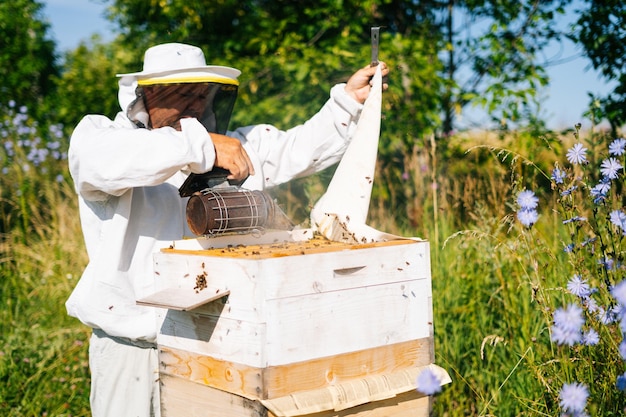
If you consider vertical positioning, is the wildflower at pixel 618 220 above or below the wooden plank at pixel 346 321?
above

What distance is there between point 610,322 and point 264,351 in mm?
955

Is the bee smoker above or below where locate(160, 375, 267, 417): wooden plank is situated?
above

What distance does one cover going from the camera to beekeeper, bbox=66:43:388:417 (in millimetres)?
2184

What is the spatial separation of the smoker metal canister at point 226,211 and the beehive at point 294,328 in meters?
0.07

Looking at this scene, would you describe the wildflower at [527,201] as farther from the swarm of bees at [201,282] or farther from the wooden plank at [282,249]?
the swarm of bees at [201,282]

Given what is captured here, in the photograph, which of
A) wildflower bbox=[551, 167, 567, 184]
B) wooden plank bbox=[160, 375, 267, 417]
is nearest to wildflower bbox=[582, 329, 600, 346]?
wildflower bbox=[551, 167, 567, 184]

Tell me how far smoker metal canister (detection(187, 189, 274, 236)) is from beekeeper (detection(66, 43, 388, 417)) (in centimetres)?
13

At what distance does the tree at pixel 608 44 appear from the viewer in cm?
415

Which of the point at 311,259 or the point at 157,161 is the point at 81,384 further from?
the point at 311,259

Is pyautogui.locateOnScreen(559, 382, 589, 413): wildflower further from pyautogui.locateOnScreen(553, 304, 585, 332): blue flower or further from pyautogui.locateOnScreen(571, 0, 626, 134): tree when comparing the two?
pyautogui.locateOnScreen(571, 0, 626, 134): tree

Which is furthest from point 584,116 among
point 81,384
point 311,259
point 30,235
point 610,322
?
point 30,235

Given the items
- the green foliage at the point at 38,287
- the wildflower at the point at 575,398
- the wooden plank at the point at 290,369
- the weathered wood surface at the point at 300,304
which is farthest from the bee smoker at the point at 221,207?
the green foliage at the point at 38,287

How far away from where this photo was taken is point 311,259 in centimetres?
185

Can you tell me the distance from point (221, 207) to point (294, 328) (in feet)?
1.67
